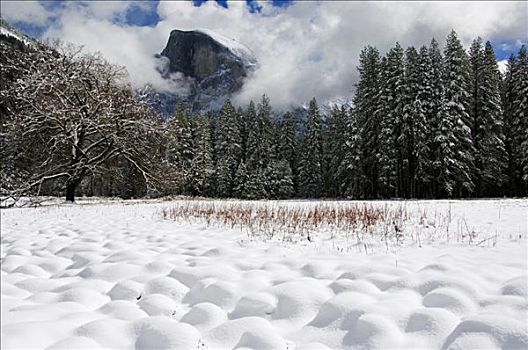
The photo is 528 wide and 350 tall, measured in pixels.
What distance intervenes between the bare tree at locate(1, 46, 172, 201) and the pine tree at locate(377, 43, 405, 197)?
22.1m

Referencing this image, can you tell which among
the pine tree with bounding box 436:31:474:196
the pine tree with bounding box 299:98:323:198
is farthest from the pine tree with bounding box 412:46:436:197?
the pine tree with bounding box 299:98:323:198

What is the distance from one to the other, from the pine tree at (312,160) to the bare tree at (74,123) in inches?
1306

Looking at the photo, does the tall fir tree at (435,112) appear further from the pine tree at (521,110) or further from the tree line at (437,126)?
the pine tree at (521,110)

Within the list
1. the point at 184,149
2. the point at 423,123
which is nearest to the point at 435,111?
the point at 423,123

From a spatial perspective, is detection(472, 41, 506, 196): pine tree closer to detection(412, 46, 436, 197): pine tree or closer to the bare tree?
detection(412, 46, 436, 197): pine tree

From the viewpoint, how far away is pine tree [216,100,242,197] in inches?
1943

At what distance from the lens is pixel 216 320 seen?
9.78 feet

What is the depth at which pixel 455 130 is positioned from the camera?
98.4 ft

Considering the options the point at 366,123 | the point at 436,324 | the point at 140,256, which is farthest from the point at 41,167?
the point at 366,123

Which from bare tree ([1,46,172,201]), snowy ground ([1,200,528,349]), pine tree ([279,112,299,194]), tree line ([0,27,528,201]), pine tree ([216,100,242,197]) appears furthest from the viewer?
pine tree ([279,112,299,194])

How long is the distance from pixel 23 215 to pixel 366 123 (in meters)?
31.0

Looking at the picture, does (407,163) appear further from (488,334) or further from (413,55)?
(488,334)

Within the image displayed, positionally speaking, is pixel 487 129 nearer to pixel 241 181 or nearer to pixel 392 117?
pixel 392 117

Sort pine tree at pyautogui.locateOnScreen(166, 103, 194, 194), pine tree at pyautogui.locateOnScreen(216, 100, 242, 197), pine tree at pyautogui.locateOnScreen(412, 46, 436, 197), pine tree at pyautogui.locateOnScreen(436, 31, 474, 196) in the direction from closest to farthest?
pine tree at pyautogui.locateOnScreen(436, 31, 474, 196)
pine tree at pyautogui.locateOnScreen(412, 46, 436, 197)
pine tree at pyautogui.locateOnScreen(166, 103, 194, 194)
pine tree at pyautogui.locateOnScreen(216, 100, 242, 197)
